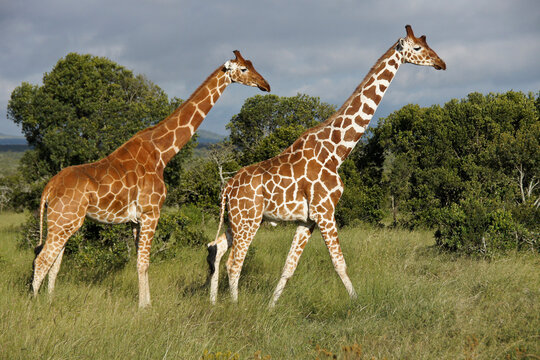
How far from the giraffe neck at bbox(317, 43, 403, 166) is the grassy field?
79.3 inches

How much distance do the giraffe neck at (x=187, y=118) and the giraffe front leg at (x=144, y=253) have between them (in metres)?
0.88

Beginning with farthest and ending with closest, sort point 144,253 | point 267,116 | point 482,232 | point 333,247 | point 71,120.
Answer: point 267,116, point 71,120, point 482,232, point 333,247, point 144,253

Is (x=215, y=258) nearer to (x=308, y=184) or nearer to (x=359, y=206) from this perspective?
(x=308, y=184)

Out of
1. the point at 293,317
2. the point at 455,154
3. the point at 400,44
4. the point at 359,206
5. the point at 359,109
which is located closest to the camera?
the point at 293,317

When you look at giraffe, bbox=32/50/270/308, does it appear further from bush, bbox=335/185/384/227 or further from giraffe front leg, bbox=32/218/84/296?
bush, bbox=335/185/384/227

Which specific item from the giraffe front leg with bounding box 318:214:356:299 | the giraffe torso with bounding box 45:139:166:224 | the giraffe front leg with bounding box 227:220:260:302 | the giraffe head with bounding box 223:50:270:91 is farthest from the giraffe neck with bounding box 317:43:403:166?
the giraffe torso with bounding box 45:139:166:224

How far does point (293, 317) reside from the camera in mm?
5699

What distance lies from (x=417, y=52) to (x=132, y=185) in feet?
14.5

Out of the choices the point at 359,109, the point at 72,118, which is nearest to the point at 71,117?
the point at 72,118

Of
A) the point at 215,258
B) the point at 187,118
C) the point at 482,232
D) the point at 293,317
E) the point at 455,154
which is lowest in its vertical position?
the point at 293,317

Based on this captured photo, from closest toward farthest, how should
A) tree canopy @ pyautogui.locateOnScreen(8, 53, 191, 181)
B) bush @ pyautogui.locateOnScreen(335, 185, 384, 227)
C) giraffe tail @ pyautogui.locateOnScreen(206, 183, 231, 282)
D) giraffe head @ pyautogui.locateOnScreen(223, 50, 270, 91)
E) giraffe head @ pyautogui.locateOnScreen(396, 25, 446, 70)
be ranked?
giraffe tail @ pyautogui.locateOnScreen(206, 183, 231, 282) < giraffe head @ pyautogui.locateOnScreen(223, 50, 270, 91) < giraffe head @ pyautogui.locateOnScreen(396, 25, 446, 70) < tree canopy @ pyautogui.locateOnScreen(8, 53, 191, 181) < bush @ pyautogui.locateOnScreen(335, 185, 384, 227)

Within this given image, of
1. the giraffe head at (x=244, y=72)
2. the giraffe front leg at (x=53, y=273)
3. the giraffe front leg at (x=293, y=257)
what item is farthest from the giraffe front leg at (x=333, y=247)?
the giraffe front leg at (x=53, y=273)

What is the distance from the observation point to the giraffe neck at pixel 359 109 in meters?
6.52

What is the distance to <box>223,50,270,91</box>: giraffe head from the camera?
657 cm
